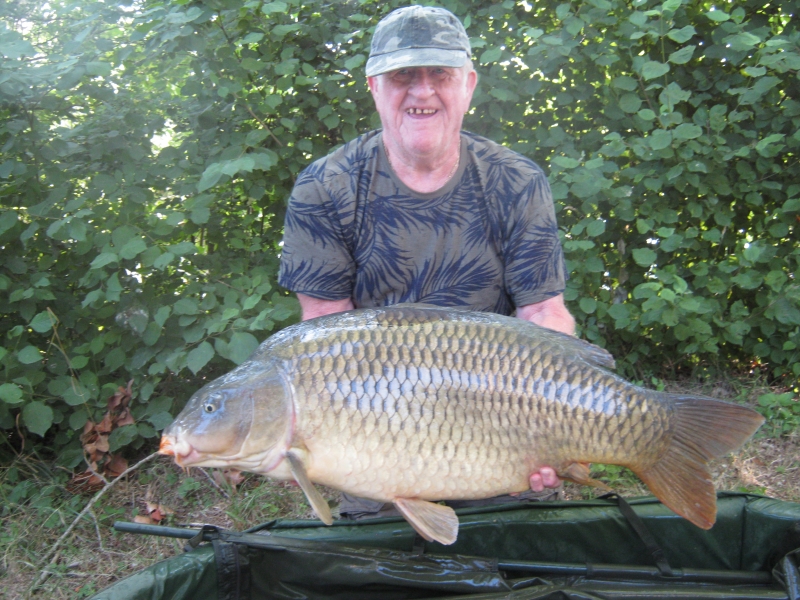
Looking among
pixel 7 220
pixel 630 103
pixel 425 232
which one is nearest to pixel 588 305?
pixel 630 103

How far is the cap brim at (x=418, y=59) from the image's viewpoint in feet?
5.03

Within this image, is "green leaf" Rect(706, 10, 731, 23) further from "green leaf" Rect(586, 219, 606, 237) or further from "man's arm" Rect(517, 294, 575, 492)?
"man's arm" Rect(517, 294, 575, 492)

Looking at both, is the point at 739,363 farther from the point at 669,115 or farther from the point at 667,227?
the point at 669,115

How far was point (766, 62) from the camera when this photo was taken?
2.34 meters

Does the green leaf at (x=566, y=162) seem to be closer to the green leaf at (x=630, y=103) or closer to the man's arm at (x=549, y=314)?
Result: the green leaf at (x=630, y=103)

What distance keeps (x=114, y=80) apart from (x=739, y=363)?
2472 millimetres

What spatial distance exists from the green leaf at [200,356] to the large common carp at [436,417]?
2.38 ft

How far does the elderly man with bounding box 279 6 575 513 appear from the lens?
1684 mm

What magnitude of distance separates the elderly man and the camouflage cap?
38 millimetres

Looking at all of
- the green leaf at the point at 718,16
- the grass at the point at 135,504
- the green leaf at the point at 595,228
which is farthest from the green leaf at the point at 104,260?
the green leaf at the point at 718,16

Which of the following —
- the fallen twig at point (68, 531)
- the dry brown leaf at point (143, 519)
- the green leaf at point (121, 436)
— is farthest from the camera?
the green leaf at point (121, 436)

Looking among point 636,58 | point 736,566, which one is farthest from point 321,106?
point 736,566

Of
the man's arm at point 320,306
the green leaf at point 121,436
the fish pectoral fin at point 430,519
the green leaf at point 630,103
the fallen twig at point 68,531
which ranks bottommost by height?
the fallen twig at point 68,531

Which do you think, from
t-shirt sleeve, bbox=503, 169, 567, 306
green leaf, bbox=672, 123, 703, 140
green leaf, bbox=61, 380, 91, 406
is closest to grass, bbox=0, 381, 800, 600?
green leaf, bbox=61, 380, 91, 406
